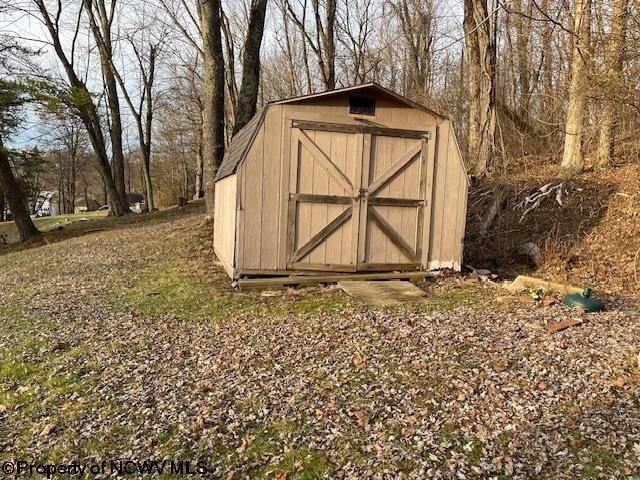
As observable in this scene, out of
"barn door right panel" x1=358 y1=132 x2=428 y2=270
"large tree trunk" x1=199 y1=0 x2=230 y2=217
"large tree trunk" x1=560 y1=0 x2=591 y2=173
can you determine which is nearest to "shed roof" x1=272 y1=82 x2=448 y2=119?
"barn door right panel" x1=358 y1=132 x2=428 y2=270

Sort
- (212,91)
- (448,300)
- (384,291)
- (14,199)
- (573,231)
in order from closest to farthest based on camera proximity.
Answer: (448,300) → (384,291) → (573,231) → (212,91) → (14,199)

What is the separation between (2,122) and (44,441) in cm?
1537

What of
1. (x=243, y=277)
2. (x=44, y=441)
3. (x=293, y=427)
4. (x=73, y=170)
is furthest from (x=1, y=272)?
(x=73, y=170)

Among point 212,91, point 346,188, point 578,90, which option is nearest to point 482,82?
point 578,90

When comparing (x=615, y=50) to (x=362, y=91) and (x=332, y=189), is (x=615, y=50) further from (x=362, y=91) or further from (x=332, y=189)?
(x=332, y=189)

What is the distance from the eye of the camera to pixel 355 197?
7172 mm

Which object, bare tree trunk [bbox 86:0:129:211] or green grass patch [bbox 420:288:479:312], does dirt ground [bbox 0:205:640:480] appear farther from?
bare tree trunk [bbox 86:0:129:211]

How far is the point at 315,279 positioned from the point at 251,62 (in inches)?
270

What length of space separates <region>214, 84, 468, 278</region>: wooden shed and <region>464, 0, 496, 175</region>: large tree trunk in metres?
5.35

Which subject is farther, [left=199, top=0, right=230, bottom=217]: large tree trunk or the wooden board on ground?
[left=199, top=0, right=230, bottom=217]: large tree trunk

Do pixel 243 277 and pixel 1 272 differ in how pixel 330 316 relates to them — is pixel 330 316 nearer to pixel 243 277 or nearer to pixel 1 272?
pixel 243 277

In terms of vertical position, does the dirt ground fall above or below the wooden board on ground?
below

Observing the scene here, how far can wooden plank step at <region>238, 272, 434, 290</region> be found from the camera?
6.96m

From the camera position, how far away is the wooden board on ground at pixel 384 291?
6.19m
